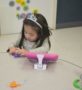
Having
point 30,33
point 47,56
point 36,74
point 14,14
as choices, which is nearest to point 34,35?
point 30,33

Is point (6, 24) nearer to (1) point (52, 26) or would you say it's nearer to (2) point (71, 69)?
(1) point (52, 26)

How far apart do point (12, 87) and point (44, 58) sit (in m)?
0.28

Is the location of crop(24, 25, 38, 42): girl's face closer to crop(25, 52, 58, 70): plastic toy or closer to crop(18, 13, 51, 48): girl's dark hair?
crop(18, 13, 51, 48): girl's dark hair

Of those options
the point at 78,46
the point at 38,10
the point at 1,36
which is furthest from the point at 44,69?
the point at 38,10

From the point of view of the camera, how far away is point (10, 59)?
1.21 metres

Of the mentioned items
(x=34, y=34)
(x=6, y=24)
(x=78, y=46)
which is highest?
(x=34, y=34)

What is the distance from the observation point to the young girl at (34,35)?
133 cm

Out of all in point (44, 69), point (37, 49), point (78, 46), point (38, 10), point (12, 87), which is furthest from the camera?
point (38, 10)

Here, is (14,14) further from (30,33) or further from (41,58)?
(41,58)

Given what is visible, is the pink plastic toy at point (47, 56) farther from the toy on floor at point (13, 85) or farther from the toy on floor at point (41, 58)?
the toy on floor at point (13, 85)

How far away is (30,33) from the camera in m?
1.35

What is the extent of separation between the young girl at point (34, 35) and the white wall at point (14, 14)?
68.1 inches

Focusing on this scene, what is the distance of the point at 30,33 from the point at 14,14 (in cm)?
189

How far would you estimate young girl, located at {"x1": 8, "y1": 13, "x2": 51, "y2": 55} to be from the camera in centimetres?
133
